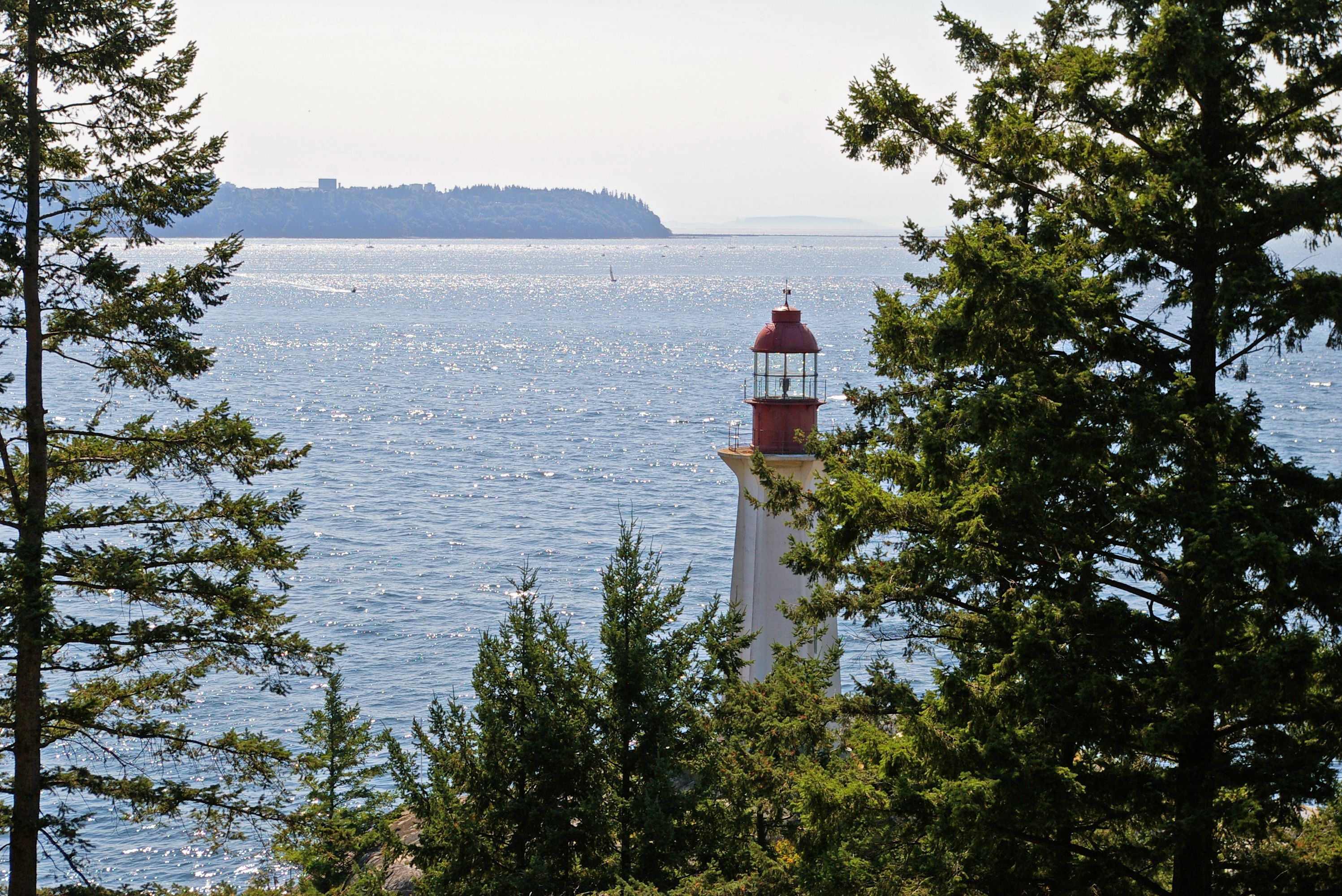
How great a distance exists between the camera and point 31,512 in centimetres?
1009

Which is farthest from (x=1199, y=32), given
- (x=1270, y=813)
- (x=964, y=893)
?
(x=964, y=893)

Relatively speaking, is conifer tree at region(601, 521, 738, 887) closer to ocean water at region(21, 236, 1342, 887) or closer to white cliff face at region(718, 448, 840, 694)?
ocean water at region(21, 236, 1342, 887)

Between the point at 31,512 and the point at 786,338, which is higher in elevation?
the point at 786,338

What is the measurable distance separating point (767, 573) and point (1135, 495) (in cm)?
1122

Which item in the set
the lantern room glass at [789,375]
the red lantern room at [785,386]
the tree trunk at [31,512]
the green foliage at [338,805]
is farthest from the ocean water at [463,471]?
the lantern room glass at [789,375]

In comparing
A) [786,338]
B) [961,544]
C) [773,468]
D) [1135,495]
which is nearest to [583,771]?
[961,544]

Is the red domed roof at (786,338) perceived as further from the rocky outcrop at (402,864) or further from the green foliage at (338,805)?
the rocky outcrop at (402,864)

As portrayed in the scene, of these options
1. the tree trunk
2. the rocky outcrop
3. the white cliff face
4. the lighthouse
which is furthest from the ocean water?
the lighthouse

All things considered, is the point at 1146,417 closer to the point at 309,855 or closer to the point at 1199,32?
the point at 1199,32

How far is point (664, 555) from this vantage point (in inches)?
1624

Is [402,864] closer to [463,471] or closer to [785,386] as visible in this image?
[785,386]

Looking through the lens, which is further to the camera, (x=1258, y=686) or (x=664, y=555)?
(x=664, y=555)

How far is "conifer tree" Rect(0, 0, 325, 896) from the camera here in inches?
399

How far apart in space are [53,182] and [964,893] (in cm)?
950
